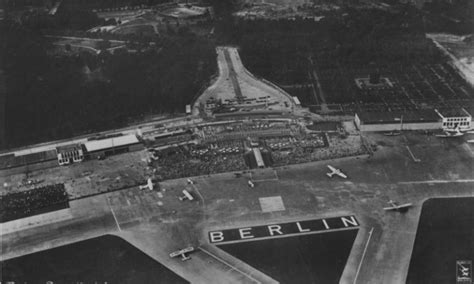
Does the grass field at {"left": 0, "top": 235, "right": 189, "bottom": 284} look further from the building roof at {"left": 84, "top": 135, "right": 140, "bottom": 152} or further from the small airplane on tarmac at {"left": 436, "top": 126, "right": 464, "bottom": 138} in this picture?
the small airplane on tarmac at {"left": 436, "top": 126, "right": 464, "bottom": 138}

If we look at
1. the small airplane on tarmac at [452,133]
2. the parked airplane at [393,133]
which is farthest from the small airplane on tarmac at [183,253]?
the small airplane on tarmac at [452,133]

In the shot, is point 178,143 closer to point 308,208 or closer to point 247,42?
point 308,208

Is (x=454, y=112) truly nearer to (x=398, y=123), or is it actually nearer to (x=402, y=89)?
(x=398, y=123)

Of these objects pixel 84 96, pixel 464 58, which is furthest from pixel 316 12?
pixel 84 96

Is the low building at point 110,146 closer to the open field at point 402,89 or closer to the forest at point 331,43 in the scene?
the forest at point 331,43

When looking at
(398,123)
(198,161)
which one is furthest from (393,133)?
(198,161)

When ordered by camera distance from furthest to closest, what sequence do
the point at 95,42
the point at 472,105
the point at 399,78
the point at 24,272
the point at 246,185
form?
the point at 95,42
the point at 399,78
the point at 472,105
the point at 246,185
the point at 24,272

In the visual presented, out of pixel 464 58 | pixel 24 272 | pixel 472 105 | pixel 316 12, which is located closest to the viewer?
pixel 24 272

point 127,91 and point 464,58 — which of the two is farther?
point 464,58
